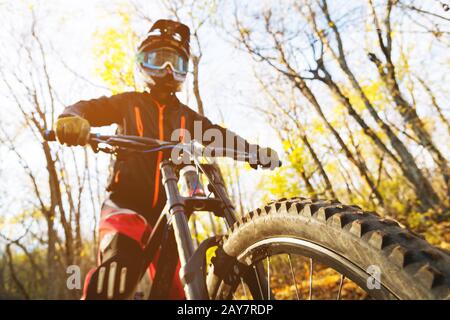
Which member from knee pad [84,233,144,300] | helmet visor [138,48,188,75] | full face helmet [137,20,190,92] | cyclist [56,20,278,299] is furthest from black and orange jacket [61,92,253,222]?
knee pad [84,233,144,300]

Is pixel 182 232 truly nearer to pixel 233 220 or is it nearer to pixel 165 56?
pixel 233 220

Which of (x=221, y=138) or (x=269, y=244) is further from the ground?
(x=221, y=138)

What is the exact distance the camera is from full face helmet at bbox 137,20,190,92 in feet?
9.05

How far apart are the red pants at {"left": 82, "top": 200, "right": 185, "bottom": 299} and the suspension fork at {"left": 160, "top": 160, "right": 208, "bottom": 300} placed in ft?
1.42

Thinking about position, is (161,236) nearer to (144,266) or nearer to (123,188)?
(144,266)

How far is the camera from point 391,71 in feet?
28.7

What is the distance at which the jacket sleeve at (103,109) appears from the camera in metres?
2.28

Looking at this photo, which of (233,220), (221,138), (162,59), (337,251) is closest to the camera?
(337,251)

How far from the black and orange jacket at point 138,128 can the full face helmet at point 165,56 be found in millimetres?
175

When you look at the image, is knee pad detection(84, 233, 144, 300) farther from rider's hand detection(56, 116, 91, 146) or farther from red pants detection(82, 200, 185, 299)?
rider's hand detection(56, 116, 91, 146)

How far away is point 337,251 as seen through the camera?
0.94 metres

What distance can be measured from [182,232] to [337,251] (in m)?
0.78

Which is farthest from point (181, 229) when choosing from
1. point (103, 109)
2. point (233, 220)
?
point (103, 109)

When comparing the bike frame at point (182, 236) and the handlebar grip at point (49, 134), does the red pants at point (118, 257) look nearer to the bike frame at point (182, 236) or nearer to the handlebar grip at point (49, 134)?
the bike frame at point (182, 236)
